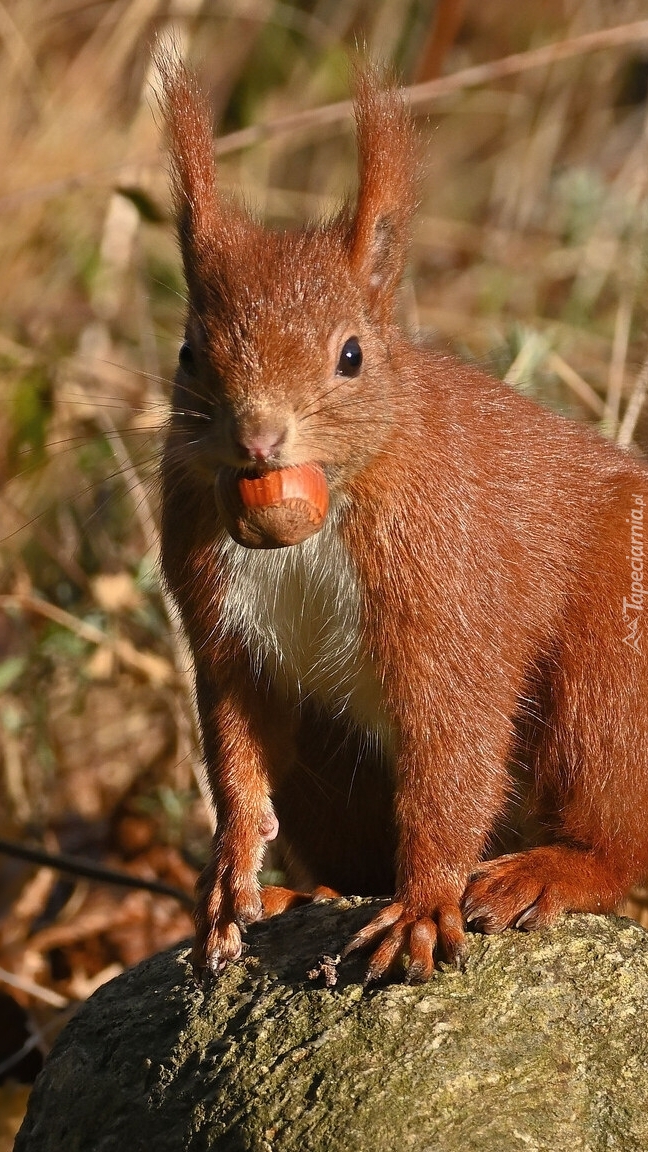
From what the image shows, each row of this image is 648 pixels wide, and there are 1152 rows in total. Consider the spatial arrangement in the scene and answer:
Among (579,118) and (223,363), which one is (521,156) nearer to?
(579,118)

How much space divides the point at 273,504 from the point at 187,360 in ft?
1.24

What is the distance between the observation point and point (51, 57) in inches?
299

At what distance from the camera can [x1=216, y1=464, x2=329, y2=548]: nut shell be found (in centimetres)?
231

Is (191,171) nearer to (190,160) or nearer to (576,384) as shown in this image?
(190,160)

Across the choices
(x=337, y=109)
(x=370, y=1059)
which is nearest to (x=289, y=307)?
(x=370, y=1059)

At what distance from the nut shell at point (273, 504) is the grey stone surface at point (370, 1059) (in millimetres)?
691

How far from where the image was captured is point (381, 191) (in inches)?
107

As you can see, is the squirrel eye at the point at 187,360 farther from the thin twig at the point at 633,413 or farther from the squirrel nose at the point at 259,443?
the thin twig at the point at 633,413

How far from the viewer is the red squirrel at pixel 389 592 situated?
2.45m

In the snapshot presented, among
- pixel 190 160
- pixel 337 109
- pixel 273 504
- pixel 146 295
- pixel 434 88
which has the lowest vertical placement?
pixel 273 504

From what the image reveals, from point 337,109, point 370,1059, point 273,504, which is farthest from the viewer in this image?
point 337,109

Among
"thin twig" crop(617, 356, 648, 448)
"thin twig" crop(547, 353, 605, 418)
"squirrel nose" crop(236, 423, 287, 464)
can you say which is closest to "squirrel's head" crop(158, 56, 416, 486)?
"squirrel nose" crop(236, 423, 287, 464)

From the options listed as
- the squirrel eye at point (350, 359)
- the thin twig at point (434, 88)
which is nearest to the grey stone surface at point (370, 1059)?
the squirrel eye at point (350, 359)

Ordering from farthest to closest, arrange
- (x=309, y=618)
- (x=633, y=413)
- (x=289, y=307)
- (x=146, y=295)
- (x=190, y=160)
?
1. (x=146, y=295)
2. (x=633, y=413)
3. (x=190, y=160)
4. (x=309, y=618)
5. (x=289, y=307)
